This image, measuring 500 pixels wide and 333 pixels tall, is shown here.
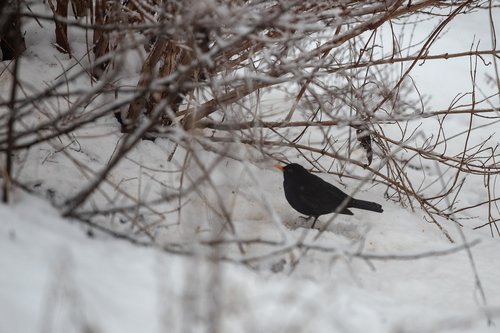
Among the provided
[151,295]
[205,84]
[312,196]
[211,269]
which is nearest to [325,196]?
[312,196]

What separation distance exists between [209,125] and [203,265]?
1.37 metres

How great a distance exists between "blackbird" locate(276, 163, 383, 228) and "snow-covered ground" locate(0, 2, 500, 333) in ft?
0.50

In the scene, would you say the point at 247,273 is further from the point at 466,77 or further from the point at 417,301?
the point at 466,77

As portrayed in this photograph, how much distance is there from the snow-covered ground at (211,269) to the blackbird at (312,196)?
0.15m

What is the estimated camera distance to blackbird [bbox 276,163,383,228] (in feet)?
10.8

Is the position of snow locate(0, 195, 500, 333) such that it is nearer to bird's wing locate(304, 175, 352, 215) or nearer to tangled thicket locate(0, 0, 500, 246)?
tangled thicket locate(0, 0, 500, 246)

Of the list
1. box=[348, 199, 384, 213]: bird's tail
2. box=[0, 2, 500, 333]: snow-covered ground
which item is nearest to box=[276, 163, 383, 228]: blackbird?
box=[348, 199, 384, 213]: bird's tail

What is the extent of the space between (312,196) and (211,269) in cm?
179

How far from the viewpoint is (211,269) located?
1561mm

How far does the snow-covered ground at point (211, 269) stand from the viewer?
5.32 ft

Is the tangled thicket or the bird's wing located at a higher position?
the tangled thicket

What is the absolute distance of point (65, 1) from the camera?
11.7ft

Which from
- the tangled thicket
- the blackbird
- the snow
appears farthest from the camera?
the blackbird

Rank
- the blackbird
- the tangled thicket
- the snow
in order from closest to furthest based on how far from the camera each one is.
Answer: the snow
the tangled thicket
the blackbird
